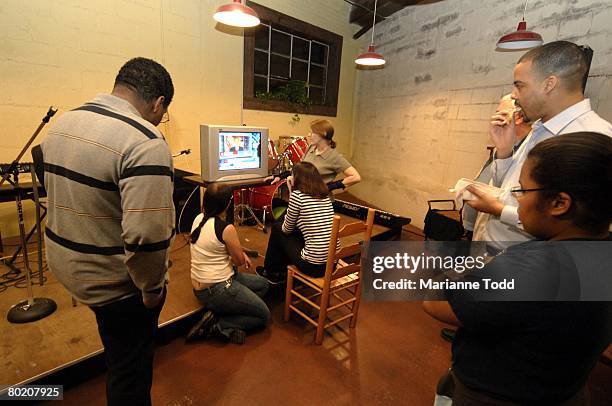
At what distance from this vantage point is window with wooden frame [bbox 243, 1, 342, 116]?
4.15m

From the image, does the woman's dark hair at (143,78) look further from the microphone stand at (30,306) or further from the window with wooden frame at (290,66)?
the window with wooden frame at (290,66)

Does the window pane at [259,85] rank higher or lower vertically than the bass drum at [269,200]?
higher

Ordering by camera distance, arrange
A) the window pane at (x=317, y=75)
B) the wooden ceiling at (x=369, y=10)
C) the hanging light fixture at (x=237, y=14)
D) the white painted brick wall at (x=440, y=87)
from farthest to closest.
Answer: the window pane at (x=317, y=75) < the wooden ceiling at (x=369, y=10) < the white painted brick wall at (x=440, y=87) < the hanging light fixture at (x=237, y=14)

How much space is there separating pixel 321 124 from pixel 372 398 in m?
2.21

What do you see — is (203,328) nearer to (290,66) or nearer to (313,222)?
(313,222)

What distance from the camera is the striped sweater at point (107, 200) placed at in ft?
3.06

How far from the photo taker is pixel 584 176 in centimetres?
60

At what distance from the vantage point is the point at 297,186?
220 centimetres

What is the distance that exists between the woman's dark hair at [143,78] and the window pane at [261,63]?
3524 mm

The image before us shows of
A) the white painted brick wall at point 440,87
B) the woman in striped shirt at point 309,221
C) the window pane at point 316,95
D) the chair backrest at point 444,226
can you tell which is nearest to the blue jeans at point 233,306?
the woman in striped shirt at point 309,221

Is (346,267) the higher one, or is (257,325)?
(346,267)

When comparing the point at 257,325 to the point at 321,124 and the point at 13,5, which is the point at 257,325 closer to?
the point at 321,124

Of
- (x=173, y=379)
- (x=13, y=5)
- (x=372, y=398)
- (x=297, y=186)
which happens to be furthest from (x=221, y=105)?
(x=372, y=398)

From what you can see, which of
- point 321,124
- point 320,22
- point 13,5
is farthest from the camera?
point 320,22
